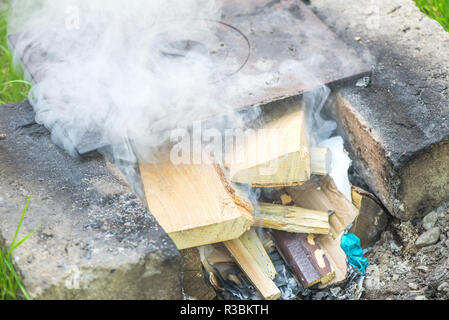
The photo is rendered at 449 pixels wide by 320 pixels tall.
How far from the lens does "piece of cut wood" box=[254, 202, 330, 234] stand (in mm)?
2737

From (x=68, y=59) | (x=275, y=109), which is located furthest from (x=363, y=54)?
(x=68, y=59)

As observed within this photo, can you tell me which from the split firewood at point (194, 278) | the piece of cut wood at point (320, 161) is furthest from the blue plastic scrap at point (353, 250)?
the split firewood at point (194, 278)

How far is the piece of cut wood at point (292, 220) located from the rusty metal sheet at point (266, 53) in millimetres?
572

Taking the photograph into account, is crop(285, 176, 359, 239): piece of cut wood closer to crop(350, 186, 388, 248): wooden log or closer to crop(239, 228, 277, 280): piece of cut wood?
crop(350, 186, 388, 248): wooden log

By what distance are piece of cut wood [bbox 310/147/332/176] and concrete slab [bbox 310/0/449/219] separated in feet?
0.69

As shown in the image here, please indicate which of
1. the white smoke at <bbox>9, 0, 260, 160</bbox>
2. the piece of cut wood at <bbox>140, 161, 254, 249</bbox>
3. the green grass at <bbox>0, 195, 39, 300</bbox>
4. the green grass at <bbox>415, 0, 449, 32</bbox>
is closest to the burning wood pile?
the piece of cut wood at <bbox>140, 161, 254, 249</bbox>

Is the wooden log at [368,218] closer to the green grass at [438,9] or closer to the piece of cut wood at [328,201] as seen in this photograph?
the piece of cut wood at [328,201]

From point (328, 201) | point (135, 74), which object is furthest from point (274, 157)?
point (135, 74)

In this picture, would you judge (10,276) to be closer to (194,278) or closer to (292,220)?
(194,278)

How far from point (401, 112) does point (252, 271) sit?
1133mm

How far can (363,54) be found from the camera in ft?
10.3

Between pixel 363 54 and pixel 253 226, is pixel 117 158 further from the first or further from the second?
pixel 363 54

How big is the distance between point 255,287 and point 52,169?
1.15m

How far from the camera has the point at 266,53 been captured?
302 cm
